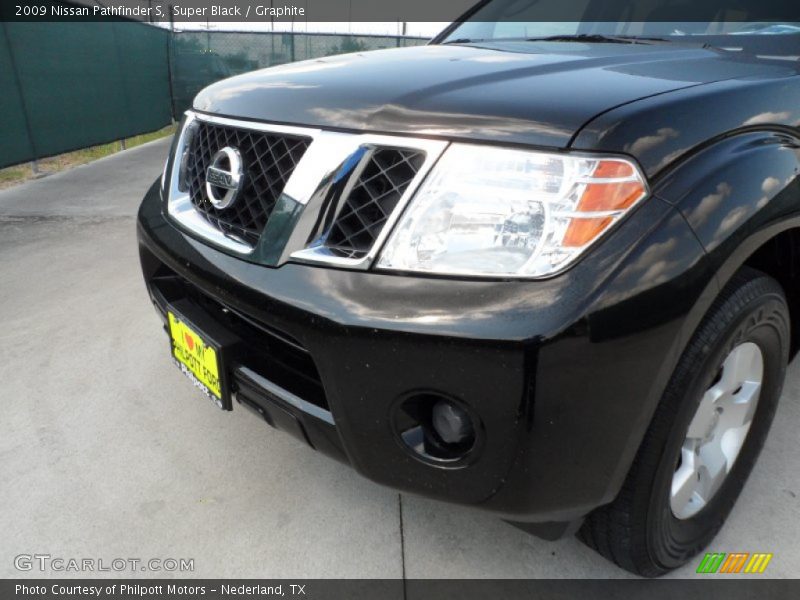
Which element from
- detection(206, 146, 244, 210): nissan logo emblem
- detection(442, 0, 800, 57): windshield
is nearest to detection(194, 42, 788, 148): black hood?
detection(206, 146, 244, 210): nissan logo emblem

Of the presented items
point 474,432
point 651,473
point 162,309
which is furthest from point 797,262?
point 162,309

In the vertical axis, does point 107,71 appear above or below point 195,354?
below

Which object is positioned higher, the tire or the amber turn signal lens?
the amber turn signal lens

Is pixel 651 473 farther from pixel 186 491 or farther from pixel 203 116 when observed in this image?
pixel 203 116

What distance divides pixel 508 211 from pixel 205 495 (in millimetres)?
1386

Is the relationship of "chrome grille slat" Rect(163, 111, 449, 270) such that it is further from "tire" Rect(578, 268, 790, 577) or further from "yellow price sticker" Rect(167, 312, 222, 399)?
A: "tire" Rect(578, 268, 790, 577)

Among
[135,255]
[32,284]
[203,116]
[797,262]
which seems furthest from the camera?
[135,255]

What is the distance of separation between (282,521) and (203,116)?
49.3 inches

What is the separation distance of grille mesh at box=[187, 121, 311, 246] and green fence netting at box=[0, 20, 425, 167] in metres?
2.98

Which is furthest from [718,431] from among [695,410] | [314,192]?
[314,192]

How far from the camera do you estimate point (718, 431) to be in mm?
1660

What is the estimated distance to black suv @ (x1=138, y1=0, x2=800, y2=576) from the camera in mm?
1150

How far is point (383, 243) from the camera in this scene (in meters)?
1.27

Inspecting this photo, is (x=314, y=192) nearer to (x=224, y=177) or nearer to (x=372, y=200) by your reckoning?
(x=372, y=200)
